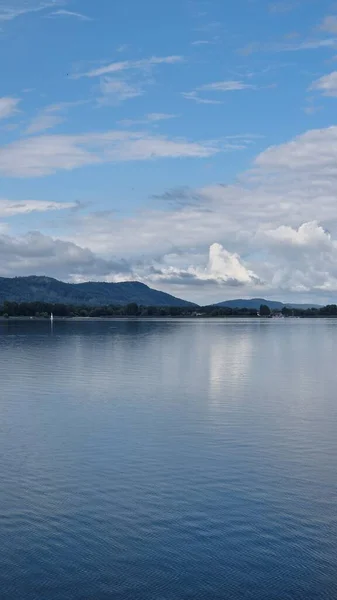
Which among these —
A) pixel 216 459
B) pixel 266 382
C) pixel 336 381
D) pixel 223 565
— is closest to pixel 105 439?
pixel 216 459

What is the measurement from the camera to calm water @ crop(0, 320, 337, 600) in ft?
54.4

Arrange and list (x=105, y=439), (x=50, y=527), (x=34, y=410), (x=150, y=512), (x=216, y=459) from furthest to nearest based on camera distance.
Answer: (x=34, y=410) < (x=105, y=439) < (x=216, y=459) < (x=150, y=512) < (x=50, y=527)

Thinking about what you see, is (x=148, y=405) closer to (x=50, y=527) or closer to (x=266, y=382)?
(x=266, y=382)

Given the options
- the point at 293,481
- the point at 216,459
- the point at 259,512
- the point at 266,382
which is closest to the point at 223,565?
the point at 259,512

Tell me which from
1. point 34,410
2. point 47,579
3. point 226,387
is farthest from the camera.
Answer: point 226,387

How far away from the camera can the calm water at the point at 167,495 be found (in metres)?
16.6

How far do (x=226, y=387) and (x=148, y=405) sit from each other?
11.3 m

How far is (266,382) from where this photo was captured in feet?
182

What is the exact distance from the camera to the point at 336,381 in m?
55.9

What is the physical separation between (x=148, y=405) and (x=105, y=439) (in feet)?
35.3

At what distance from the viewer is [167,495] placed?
895 inches

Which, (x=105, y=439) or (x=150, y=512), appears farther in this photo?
(x=105, y=439)

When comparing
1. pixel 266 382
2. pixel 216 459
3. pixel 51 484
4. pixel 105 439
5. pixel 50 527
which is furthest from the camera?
pixel 266 382

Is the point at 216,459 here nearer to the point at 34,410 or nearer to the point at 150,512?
the point at 150,512
